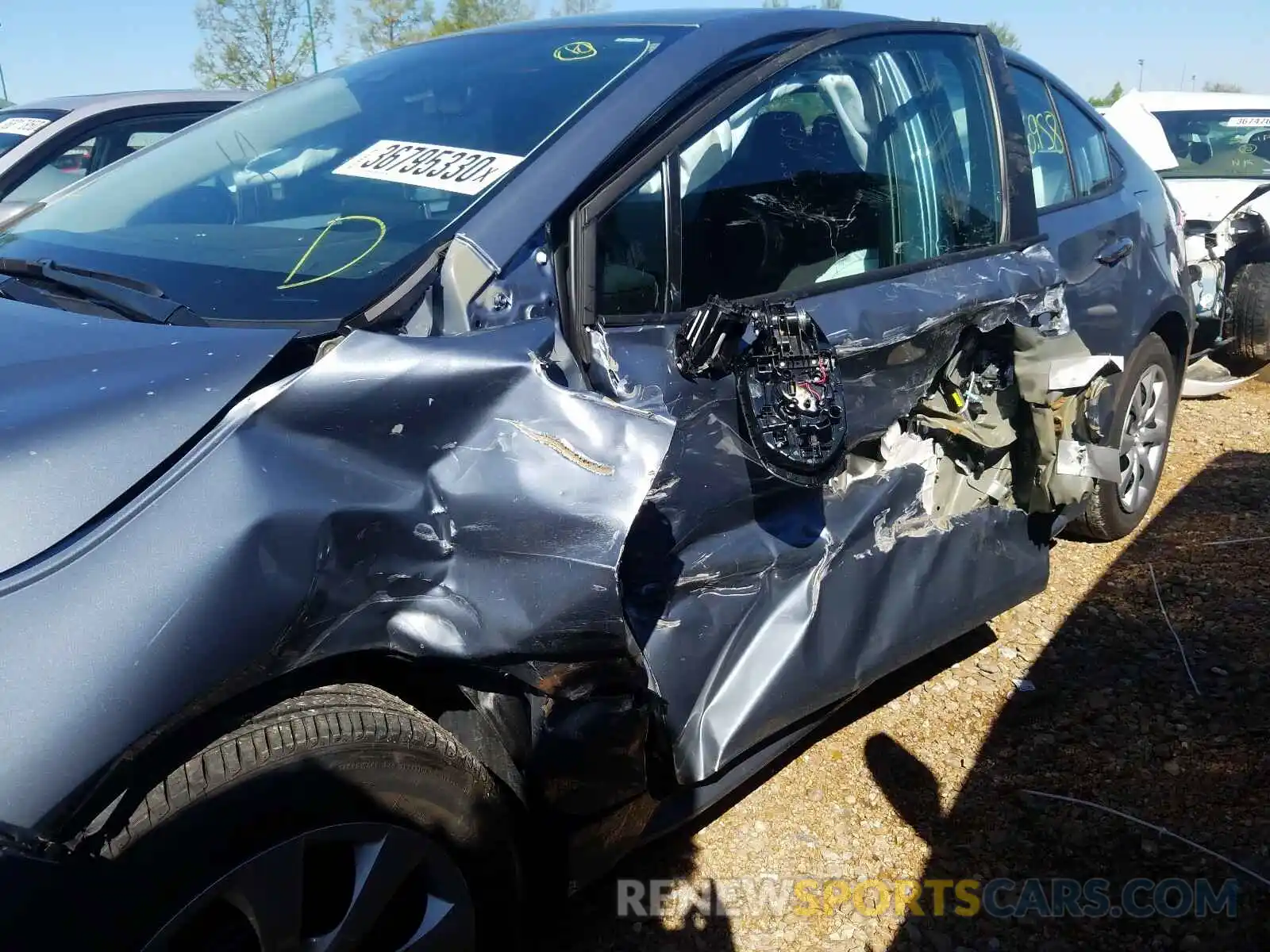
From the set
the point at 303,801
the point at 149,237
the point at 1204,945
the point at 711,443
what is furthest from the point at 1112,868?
the point at 149,237

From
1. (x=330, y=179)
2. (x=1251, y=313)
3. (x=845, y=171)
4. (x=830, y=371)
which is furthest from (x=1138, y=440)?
(x=330, y=179)

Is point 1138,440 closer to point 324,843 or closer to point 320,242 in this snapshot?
point 320,242

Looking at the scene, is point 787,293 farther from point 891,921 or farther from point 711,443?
point 891,921

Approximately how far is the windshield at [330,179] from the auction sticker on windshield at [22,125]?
3218mm

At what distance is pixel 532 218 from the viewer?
1.83 m

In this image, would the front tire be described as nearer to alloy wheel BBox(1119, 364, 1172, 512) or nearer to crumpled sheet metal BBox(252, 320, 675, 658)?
crumpled sheet metal BBox(252, 320, 675, 658)

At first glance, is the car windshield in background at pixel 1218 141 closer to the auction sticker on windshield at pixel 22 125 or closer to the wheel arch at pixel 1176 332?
the wheel arch at pixel 1176 332

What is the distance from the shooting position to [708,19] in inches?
→ 93.7

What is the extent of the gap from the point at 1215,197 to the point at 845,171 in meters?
4.67

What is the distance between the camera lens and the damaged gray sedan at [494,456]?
1.36 meters

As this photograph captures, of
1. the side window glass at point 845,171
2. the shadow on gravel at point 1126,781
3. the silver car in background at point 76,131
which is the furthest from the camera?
the silver car in background at point 76,131

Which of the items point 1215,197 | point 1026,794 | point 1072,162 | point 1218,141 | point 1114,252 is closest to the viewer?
point 1026,794

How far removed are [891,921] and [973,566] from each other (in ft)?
2.89

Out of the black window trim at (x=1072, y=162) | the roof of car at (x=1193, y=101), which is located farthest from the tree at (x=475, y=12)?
the black window trim at (x=1072, y=162)
